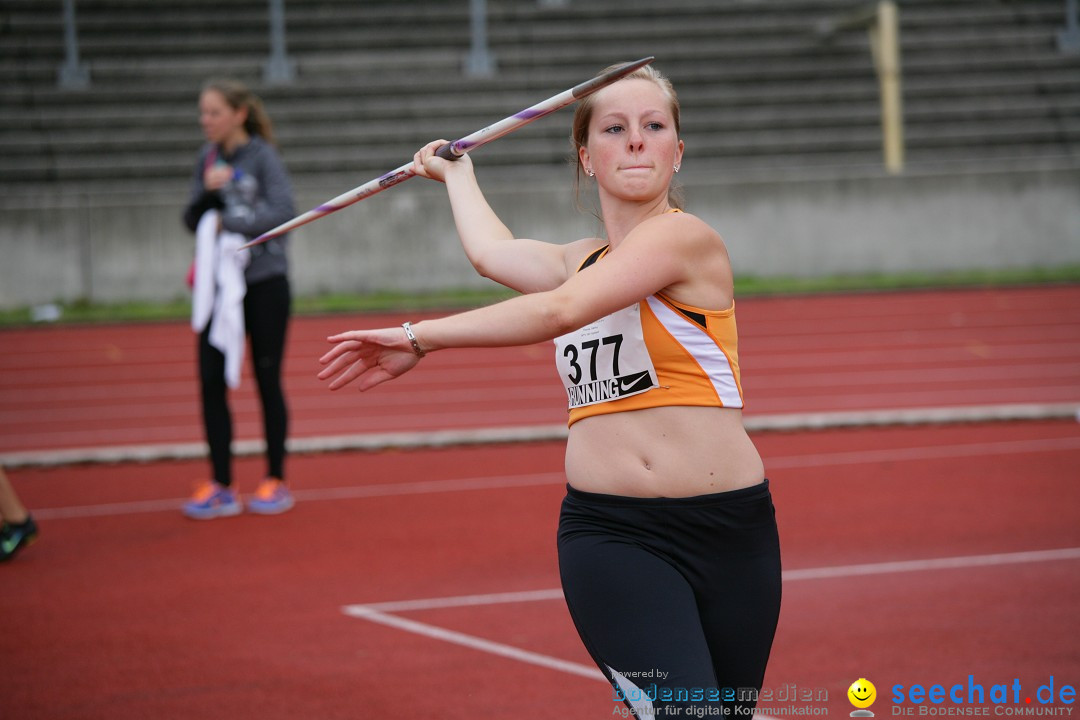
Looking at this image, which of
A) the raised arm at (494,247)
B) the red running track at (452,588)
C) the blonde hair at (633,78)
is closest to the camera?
the blonde hair at (633,78)

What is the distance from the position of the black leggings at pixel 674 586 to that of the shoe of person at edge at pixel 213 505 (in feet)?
15.2

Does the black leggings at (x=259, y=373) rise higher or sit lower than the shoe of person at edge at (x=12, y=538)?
higher

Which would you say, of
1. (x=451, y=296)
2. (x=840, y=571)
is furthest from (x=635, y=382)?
(x=451, y=296)

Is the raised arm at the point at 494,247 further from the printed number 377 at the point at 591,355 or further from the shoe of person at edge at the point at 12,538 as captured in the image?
the shoe of person at edge at the point at 12,538

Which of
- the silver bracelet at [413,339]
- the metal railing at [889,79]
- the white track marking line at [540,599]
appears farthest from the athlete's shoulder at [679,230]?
the metal railing at [889,79]

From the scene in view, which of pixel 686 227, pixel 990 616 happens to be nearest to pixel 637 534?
pixel 686 227

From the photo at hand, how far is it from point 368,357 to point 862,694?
2313mm

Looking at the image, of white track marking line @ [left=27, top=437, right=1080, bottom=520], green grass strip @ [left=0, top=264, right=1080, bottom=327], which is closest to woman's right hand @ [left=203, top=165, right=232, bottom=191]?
white track marking line @ [left=27, top=437, right=1080, bottom=520]

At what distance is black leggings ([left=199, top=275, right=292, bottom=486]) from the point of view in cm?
681

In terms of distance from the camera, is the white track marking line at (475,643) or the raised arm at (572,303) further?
the white track marking line at (475,643)

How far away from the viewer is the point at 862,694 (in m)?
4.24

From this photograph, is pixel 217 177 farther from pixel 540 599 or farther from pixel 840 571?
pixel 840 571

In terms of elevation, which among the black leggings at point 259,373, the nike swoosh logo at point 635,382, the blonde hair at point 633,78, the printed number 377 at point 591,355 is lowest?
the black leggings at point 259,373

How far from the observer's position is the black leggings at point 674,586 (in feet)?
8.59
